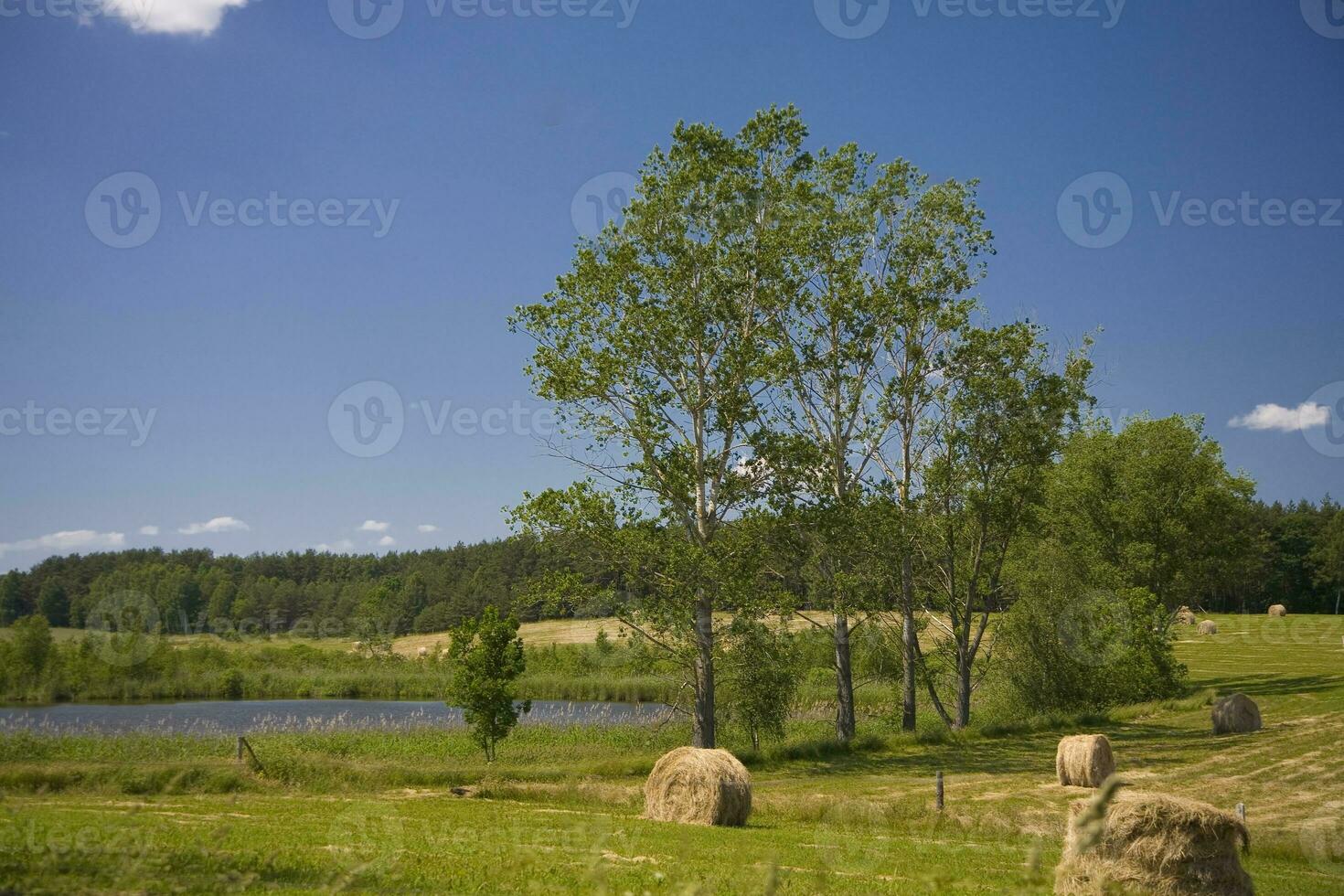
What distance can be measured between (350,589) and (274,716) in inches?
3187

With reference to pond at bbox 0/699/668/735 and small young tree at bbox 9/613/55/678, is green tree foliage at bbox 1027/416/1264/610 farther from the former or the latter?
small young tree at bbox 9/613/55/678

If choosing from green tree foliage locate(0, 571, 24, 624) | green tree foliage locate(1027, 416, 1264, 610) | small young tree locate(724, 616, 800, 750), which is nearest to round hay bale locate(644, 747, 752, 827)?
small young tree locate(724, 616, 800, 750)

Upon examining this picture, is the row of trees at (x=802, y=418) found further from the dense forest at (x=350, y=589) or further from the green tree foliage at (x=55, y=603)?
the green tree foliage at (x=55, y=603)

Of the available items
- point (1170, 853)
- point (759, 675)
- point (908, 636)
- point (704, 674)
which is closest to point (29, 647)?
point (704, 674)

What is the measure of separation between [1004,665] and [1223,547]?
57.6ft

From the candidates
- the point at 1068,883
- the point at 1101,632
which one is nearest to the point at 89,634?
the point at 1101,632

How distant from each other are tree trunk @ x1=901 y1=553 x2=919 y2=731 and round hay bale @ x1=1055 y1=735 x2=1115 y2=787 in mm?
9025

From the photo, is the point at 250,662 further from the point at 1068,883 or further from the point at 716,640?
the point at 1068,883

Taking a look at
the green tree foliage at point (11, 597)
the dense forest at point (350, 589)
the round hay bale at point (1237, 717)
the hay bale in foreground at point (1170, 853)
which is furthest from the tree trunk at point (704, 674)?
the green tree foliage at point (11, 597)

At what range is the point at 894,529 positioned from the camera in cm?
3188

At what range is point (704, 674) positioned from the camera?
94.4 feet

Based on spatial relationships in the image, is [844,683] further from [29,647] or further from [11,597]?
[11,597]

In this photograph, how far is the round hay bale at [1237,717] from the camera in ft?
103

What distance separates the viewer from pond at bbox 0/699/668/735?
37.4m
